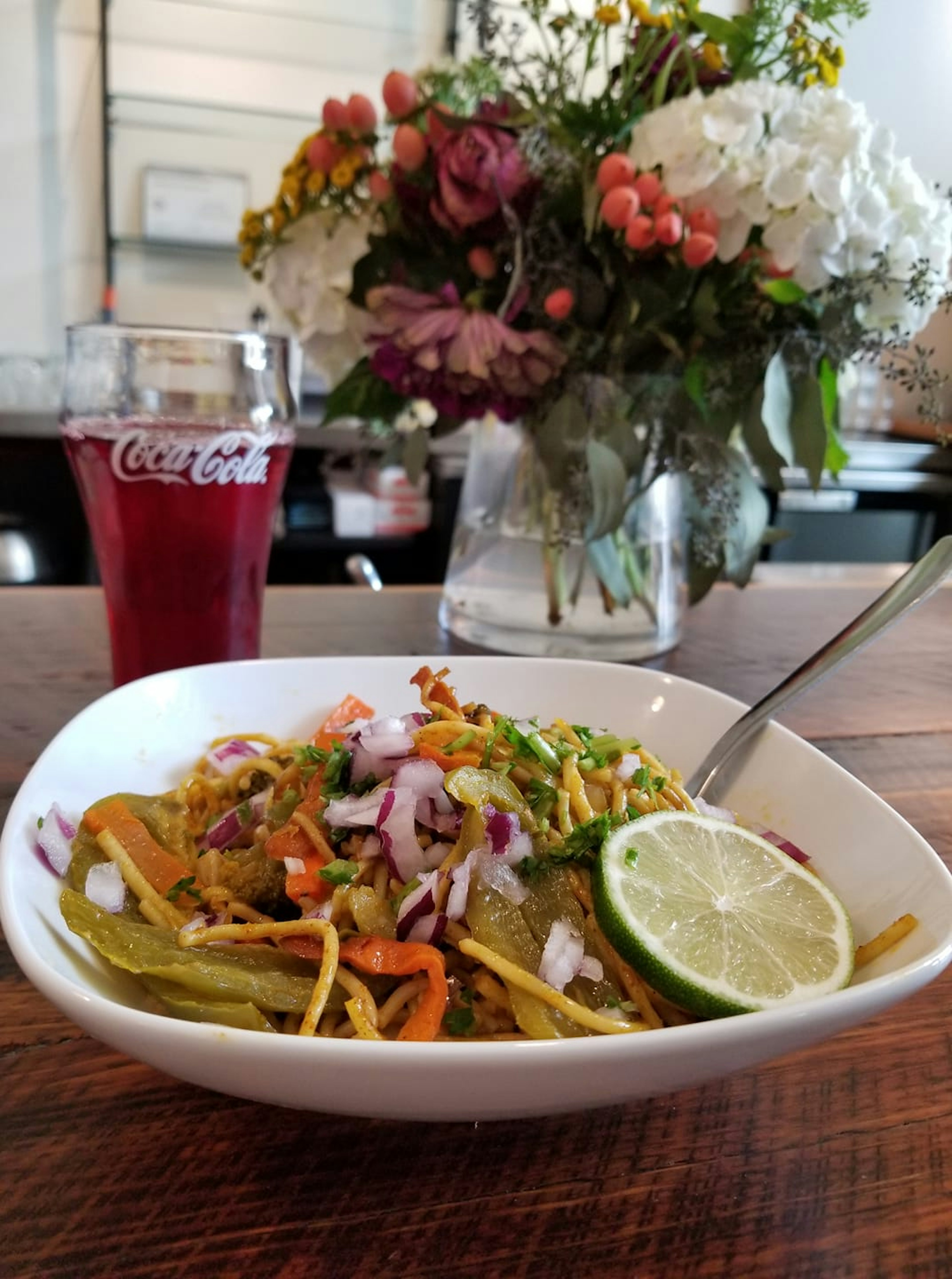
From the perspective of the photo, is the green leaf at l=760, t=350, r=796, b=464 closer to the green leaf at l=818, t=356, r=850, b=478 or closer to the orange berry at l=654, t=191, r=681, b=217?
the green leaf at l=818, t=356, r=850, b=478

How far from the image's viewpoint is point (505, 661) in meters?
0.99

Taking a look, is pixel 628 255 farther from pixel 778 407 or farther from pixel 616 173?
pixel 778 407

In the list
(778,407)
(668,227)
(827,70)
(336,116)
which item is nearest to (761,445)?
(778,407)

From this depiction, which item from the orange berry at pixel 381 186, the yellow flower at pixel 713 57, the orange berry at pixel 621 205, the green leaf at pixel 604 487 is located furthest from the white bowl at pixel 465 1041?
the yellow flower at pixel 713 57

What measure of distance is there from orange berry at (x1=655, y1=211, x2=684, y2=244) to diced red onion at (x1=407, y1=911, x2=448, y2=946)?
0.74 meters

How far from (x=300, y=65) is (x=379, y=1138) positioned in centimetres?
439

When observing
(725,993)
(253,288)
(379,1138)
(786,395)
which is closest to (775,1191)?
(725,993)

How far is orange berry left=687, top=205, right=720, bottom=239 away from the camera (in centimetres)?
103

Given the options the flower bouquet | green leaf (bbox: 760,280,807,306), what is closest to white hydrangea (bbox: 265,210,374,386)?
the flower bouquet

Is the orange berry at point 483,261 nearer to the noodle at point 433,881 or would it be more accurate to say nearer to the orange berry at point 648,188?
the orange berry at point 648,188

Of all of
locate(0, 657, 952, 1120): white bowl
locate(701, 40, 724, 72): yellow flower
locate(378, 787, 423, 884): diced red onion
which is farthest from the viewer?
locate(701, 40, 724, 72): yellow flower

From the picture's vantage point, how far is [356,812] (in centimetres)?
67

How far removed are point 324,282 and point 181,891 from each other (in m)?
0.85

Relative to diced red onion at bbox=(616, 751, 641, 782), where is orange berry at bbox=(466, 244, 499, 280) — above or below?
above
